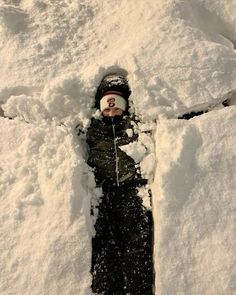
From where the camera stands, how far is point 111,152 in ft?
5.26

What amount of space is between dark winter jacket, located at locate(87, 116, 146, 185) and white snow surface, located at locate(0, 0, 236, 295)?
1.6 inches

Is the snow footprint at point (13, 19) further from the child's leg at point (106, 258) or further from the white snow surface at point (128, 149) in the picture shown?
the child's leg at point (106, 258)

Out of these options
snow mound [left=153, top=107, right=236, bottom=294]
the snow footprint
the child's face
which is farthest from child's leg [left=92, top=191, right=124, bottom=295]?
the snow footprint

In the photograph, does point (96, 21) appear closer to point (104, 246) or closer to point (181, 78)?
point (181, 78)

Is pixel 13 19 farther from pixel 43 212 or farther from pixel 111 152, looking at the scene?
pixel 43 212

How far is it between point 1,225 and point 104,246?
36 centimetres

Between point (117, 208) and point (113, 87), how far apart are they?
48 cm

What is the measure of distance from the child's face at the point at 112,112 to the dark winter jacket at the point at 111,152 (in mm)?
17

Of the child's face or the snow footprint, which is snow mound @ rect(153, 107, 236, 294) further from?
the snow footprint

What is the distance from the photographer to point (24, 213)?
4.98 feet

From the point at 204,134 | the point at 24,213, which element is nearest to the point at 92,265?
the point at 24,213

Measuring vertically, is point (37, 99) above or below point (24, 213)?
above

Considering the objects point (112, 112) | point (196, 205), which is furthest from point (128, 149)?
point (196, 205)

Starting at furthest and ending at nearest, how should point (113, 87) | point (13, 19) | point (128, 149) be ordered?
point (13, 19)
point (113, 87)
point (128, 149)
